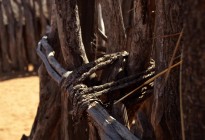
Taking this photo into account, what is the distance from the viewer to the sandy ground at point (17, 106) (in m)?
5.08

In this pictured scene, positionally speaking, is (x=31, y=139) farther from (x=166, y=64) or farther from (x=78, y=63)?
(x=166, y=64)

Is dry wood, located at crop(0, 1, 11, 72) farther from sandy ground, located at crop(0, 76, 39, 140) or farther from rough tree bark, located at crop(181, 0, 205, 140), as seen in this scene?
rough tree bark, located at crop(181, 0, 205, 140)

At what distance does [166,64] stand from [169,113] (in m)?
0.19

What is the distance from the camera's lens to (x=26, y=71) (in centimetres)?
740

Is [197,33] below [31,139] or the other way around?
the other way around

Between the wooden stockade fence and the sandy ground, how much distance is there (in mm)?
513

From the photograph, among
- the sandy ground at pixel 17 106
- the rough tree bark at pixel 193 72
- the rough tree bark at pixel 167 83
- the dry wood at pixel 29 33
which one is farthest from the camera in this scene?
the dry wood at pixel 29 33

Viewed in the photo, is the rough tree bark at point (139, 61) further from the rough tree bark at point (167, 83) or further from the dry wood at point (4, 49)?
the dry wood at point (4, 49)

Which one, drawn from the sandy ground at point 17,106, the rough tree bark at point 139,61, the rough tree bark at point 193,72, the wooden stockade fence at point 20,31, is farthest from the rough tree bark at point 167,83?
the wooden stockade fence at point 20,31

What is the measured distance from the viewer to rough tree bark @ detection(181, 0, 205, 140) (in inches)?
41.1

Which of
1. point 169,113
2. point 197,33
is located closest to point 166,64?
point 169,113

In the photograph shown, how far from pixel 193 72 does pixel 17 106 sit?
4.93 meters

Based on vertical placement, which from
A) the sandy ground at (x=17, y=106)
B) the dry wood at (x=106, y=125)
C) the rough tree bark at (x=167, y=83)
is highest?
the rough tree bark at (x=167, y=83)

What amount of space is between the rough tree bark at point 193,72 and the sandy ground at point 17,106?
13.0 ft
